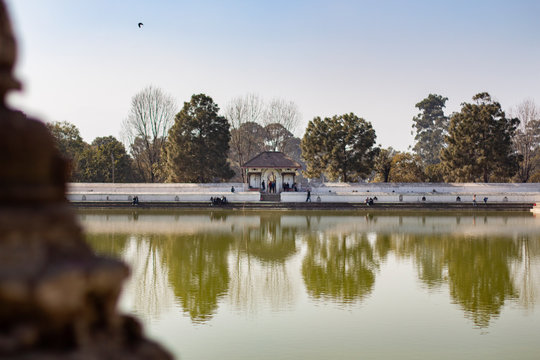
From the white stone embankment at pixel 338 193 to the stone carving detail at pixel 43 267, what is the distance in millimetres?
35115

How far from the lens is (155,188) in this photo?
4112cm

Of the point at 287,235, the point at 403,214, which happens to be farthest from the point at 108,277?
the point at 403,214

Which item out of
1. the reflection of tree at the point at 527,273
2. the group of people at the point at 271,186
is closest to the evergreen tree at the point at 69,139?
the group of people at the point at 271,186

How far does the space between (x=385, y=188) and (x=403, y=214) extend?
24.6 ft

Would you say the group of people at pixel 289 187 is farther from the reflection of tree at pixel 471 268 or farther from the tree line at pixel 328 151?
the reflection of tree at pixel 471 268

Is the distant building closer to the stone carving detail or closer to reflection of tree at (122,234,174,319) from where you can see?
reflection of tree at (122,234,174,319)

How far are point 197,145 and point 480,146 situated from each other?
74.6ft

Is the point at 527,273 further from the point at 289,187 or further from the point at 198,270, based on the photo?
the point at 289,187

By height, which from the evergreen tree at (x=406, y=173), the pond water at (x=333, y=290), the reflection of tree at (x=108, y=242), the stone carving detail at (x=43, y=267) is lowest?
the pond water at (x=333, y=290)

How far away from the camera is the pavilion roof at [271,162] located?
41531 mm

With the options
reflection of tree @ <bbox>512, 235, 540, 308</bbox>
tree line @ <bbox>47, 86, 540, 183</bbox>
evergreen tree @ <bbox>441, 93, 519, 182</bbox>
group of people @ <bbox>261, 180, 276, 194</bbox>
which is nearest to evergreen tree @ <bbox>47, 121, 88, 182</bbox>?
tree line @ <bbox>47, 86, 540, 183</bbox>

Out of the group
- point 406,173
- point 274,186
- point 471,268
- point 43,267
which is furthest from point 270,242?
A: point 406,173

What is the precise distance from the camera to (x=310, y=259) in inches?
641

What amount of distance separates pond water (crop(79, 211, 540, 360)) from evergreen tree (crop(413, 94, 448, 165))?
65755 millimetres
